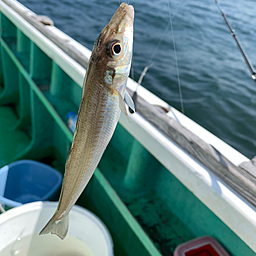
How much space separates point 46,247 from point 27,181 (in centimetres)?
113

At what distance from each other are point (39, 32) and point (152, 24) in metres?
5.16

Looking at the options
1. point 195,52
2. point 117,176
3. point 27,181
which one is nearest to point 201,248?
point 117,176

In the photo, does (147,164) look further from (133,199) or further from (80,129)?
(80,129)

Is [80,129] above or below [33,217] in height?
above

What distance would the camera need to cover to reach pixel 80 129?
103cm

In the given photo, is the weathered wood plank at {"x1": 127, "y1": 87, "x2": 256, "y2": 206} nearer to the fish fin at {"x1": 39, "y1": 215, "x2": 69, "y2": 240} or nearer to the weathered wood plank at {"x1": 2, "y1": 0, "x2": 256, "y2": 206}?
the weathered wood plank at {"x1": 2, "y1": 0, "x2": 256, "y2": 206}

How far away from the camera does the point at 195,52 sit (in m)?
6.48

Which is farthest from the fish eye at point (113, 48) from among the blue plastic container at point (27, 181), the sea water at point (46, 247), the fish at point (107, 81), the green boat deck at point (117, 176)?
the blue plastic container at point (27, 181)

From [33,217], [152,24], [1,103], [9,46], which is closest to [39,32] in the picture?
[9,46]

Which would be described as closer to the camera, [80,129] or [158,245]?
[80,129]

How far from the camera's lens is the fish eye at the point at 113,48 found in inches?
38.6

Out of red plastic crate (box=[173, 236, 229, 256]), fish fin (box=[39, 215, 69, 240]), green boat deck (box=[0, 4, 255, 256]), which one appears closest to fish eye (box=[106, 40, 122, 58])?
fish fin (box=[39, 215, 69, 240])

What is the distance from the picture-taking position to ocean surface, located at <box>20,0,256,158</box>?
4695 millimetres

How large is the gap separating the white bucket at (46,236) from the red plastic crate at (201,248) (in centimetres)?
52
